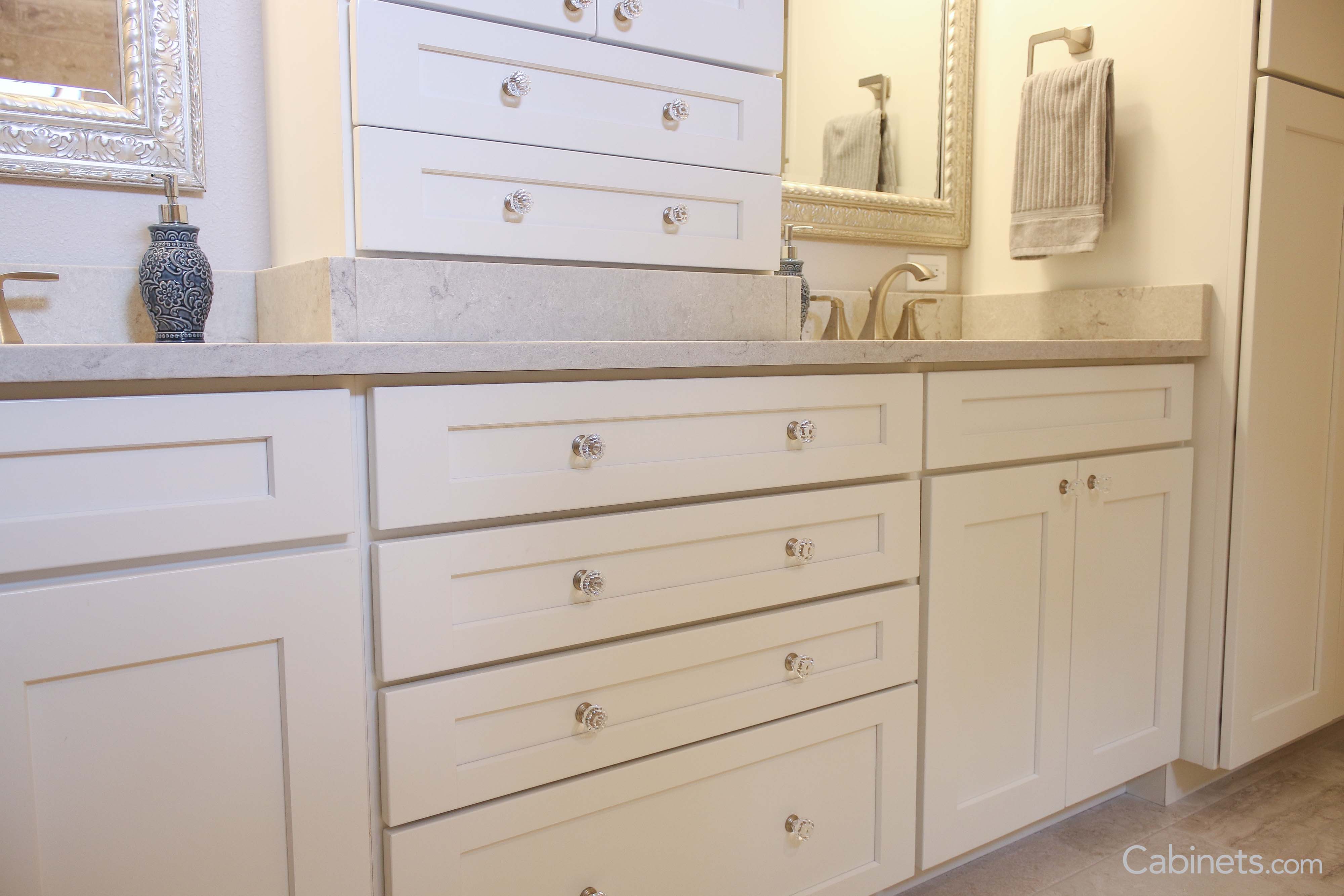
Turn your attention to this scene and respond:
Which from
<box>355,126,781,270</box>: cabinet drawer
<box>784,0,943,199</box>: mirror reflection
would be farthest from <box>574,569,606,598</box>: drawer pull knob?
<box>784,0,943,199</box>: mirror reflection

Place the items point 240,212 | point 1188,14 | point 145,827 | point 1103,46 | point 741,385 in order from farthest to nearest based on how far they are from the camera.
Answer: point 1103,46
point 1188,14
point 240,212
point 741,385
point 145,827

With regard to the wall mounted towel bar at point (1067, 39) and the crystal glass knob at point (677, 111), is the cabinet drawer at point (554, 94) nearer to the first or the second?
the crystal glass knob at point (677, 111)

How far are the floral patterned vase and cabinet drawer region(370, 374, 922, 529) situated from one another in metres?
0.42

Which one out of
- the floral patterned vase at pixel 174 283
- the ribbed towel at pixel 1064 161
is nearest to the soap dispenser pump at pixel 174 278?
the floral patterned vase at pixel 174 283

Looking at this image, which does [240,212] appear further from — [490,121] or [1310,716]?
[1310,716]

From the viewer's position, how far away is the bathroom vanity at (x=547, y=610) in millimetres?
803

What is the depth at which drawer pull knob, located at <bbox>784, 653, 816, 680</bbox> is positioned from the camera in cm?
122

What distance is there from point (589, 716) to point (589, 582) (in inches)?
6.1

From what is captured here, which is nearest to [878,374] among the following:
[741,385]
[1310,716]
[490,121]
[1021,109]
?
[741,385]

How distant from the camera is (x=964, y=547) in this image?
1.39 meters

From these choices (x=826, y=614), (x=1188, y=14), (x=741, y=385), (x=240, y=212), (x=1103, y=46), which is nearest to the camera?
(x=741, y=385)

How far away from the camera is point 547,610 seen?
3.37 ft

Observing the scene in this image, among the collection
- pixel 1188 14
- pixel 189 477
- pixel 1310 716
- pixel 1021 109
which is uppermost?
pixel 1188 14

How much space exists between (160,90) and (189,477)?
0.73m
